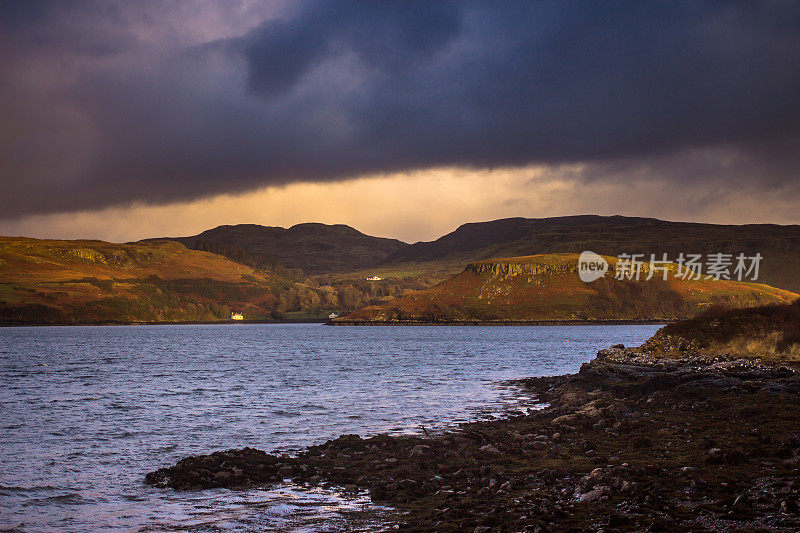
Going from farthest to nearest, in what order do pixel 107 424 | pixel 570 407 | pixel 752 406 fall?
pixel 107 424 → pixel 570 407 → pixel 752 406

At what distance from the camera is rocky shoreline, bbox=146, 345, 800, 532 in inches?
527

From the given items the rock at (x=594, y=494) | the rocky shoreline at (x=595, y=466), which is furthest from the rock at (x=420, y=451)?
the rock at (x=594, y=494)

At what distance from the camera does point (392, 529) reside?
14578mm

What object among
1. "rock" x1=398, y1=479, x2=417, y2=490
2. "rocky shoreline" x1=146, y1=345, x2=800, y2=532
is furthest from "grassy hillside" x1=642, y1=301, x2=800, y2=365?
→ "rock" x1=398, y1=479, x2=417, y2=490

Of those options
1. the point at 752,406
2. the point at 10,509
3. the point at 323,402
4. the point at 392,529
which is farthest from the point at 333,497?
the point at 323,402

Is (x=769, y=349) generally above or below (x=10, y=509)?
above

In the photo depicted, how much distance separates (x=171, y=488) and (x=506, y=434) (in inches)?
475

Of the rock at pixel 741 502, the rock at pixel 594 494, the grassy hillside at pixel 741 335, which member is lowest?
the rock at pixel 594 494

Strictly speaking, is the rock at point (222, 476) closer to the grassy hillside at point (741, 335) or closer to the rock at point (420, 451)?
the rock at point (420, 451)

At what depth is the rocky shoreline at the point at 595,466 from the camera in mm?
13391

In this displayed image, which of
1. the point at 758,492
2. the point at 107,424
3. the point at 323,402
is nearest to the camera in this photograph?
the point at 758,492

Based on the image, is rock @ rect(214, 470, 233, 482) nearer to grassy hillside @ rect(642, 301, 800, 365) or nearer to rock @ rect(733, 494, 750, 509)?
rock @ rect(733, 494, 750, 509)

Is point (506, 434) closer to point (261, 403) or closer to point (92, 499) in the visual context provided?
point (92, 499)

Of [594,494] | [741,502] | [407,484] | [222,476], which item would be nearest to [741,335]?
[407,484]
